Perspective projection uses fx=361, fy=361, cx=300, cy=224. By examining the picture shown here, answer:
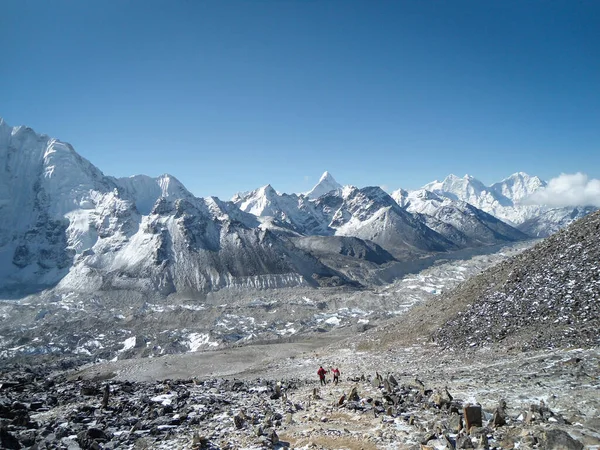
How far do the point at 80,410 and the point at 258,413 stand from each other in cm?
1109

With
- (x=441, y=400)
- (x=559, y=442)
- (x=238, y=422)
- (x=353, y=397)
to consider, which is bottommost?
(x=353, y=397)

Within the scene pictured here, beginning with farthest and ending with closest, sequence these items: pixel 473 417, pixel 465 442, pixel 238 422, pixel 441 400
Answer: pixel 238 422
pixel 441 400
pixel 473 417
pixel 465 442

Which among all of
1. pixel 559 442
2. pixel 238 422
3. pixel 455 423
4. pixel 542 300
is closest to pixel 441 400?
pixel 455 423

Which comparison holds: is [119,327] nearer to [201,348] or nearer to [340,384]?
[201,348]

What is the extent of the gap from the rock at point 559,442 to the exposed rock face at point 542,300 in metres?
17.6

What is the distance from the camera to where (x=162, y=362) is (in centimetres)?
6181

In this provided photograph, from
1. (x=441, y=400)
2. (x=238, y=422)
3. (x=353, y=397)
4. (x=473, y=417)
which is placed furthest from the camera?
(x=353, y=397)

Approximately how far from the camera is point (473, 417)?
1320cm

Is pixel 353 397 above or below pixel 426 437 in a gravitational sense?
below

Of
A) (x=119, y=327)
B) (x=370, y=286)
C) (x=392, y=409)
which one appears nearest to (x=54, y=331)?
(x=119, y=327)

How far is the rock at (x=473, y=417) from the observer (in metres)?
13.1

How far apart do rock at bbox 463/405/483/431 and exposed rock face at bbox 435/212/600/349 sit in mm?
16539

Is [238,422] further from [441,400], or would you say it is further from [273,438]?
[441,400]

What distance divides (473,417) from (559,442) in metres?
3.09
